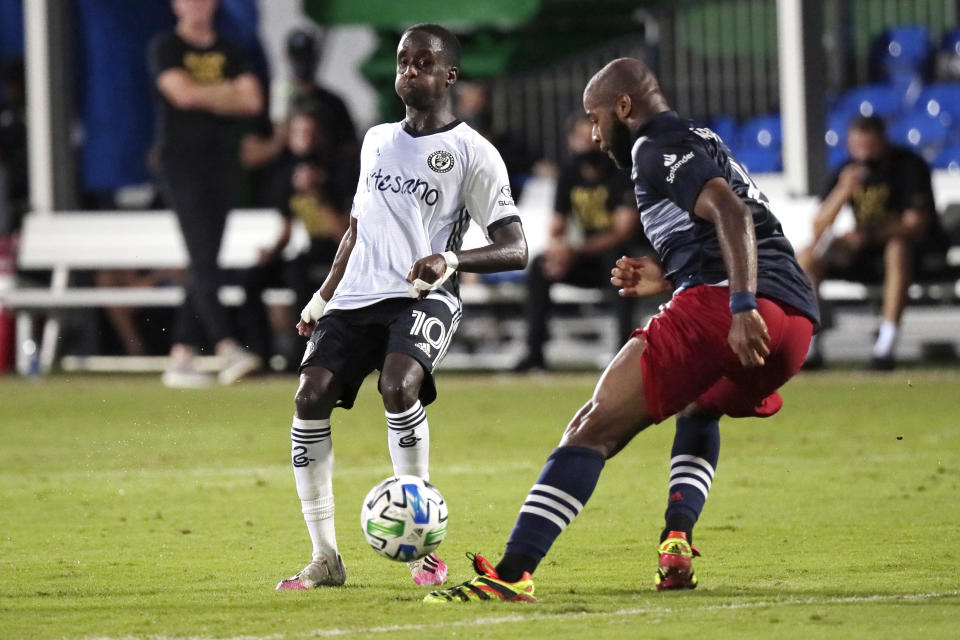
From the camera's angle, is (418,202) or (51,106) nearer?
(418,202)

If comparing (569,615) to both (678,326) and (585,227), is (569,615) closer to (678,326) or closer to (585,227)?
(678,326)

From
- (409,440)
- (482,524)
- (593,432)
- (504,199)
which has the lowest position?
(482,524)

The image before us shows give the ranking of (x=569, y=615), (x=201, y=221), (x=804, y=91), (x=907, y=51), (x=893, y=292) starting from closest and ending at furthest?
(x=569, y=615)
(x=893, y=292)
(x=201, y=221)
(x=804, y=91)
(x=907, y=51)

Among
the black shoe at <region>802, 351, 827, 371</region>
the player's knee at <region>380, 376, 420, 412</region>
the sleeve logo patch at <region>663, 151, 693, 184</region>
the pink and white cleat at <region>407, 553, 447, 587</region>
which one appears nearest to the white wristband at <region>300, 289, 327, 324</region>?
the player's knee at <region>380, 376, 420, 412</region>

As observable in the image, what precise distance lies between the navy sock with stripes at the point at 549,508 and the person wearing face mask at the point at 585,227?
908cm

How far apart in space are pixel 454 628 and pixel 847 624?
1.04m

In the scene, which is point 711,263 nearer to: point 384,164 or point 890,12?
point 384,164

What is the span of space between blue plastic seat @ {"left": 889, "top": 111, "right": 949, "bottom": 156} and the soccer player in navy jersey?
13.3m

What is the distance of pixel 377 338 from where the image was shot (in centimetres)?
573

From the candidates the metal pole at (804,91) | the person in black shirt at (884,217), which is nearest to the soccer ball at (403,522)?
the person in black shirt at (884,217)

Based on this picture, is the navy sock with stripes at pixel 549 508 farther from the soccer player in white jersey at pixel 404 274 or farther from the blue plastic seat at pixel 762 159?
the blue plastic seat at pixel 762 159

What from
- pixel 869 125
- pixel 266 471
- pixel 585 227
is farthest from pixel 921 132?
pixel 266 471

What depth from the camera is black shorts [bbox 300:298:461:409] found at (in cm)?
559

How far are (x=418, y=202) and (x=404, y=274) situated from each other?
254mm
